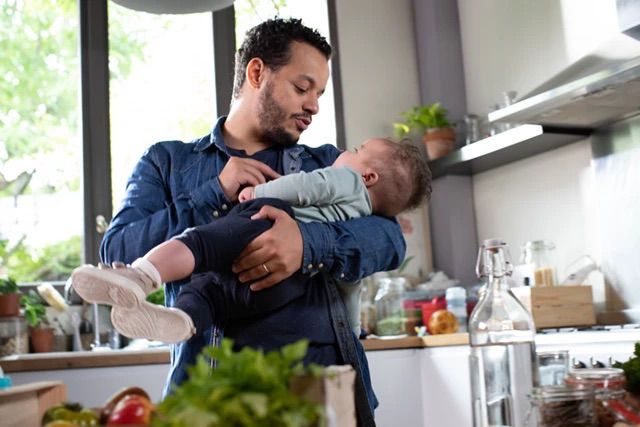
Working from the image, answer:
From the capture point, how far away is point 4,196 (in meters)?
3.75

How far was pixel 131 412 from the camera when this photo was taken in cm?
70

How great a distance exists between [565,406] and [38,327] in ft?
8.99

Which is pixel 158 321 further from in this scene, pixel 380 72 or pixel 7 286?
pixel 380 72

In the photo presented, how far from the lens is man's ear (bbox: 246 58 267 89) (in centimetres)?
169

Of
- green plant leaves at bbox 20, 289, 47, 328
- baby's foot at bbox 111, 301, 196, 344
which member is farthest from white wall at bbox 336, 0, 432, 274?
baby's foot at bbox 111, 301, 196, 344

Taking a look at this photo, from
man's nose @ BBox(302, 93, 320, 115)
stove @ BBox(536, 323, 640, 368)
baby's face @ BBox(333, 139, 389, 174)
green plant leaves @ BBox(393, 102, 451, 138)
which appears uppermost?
green plant leaves @ BBox(393, 102, 451, 138)

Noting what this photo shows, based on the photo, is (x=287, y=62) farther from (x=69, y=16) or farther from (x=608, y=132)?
(x=69, y=16)

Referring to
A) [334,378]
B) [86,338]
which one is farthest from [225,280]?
[86,338]

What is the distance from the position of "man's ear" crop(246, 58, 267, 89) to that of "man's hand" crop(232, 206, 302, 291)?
16.3 inches

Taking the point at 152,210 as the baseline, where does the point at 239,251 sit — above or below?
below

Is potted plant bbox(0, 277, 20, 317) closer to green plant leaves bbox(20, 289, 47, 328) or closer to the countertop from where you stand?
green plant leaves bbox(20, 289, 47, 328)

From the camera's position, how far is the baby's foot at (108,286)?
1.17 m

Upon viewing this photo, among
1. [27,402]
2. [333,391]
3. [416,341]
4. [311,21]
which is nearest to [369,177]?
→ [27,402]

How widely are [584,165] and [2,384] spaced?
9.75ft
